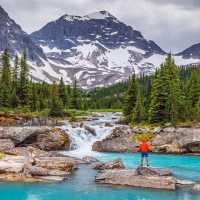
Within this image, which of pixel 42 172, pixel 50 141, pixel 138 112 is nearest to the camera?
pixel 42 172

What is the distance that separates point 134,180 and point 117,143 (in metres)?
26.0

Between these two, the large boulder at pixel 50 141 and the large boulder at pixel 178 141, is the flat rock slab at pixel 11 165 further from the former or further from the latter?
the large boulder at pixel 178 141

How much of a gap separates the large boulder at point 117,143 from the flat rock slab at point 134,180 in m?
22.8

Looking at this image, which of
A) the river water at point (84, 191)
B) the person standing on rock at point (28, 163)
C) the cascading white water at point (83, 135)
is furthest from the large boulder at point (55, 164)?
the cascading white water at point (83, 135)

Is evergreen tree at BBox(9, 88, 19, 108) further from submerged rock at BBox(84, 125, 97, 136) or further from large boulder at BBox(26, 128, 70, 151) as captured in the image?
large boulder at BBox(26, 128, 70, 151)

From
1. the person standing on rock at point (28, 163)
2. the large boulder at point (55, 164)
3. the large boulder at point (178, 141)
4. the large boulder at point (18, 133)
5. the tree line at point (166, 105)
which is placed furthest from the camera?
the tree line at point (166, 105)

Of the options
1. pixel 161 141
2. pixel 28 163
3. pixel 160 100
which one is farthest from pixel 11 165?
pixel 160 100

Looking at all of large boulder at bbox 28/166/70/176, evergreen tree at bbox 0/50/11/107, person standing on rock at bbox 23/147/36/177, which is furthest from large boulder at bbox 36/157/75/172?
evergreen tree at bbox 0/50/11/107

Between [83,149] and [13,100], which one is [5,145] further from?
[13,100]

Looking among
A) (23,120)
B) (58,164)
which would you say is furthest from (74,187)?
(23,120)

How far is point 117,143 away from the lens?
6481 cm

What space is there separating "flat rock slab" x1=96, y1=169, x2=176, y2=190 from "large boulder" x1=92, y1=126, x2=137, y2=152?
2279 cm

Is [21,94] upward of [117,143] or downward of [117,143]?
upward

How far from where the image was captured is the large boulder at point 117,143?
63844 millimetres
